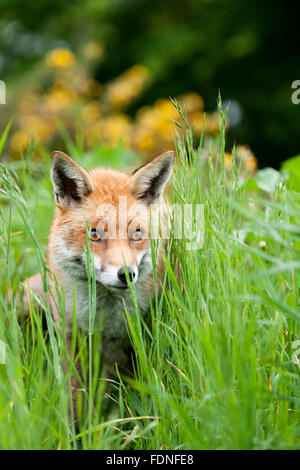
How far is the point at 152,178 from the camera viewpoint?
3.16 m

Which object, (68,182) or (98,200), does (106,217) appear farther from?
(68,182)

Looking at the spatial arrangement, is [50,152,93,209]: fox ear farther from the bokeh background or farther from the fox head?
the bokeh background

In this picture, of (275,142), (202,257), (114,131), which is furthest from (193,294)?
(275,142)

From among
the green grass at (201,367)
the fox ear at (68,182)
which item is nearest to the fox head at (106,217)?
the fox ear at (68,182)

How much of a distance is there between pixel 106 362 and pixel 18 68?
39.2 feet

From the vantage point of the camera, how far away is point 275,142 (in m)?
11.8

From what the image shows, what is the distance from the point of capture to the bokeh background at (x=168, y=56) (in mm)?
10234

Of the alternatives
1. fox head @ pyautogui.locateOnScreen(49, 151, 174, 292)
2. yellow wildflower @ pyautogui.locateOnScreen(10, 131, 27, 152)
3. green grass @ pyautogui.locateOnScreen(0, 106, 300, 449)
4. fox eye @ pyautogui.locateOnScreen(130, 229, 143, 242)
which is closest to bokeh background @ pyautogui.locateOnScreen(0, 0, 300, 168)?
yellow wildflower @ pyautogui.locateOnScreen(10, 131, 27, 152)

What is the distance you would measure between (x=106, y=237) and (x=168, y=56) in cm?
970

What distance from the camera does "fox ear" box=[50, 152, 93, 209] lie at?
3059mm

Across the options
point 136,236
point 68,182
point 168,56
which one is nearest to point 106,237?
point 136,236

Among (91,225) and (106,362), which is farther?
(106,362)

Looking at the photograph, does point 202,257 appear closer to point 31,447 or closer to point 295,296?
point 295,296

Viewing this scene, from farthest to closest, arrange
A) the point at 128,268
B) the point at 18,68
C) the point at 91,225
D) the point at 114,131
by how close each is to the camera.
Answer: the point at 18,68, the point at 114,131, the point at 91,225, the point at 128,268
